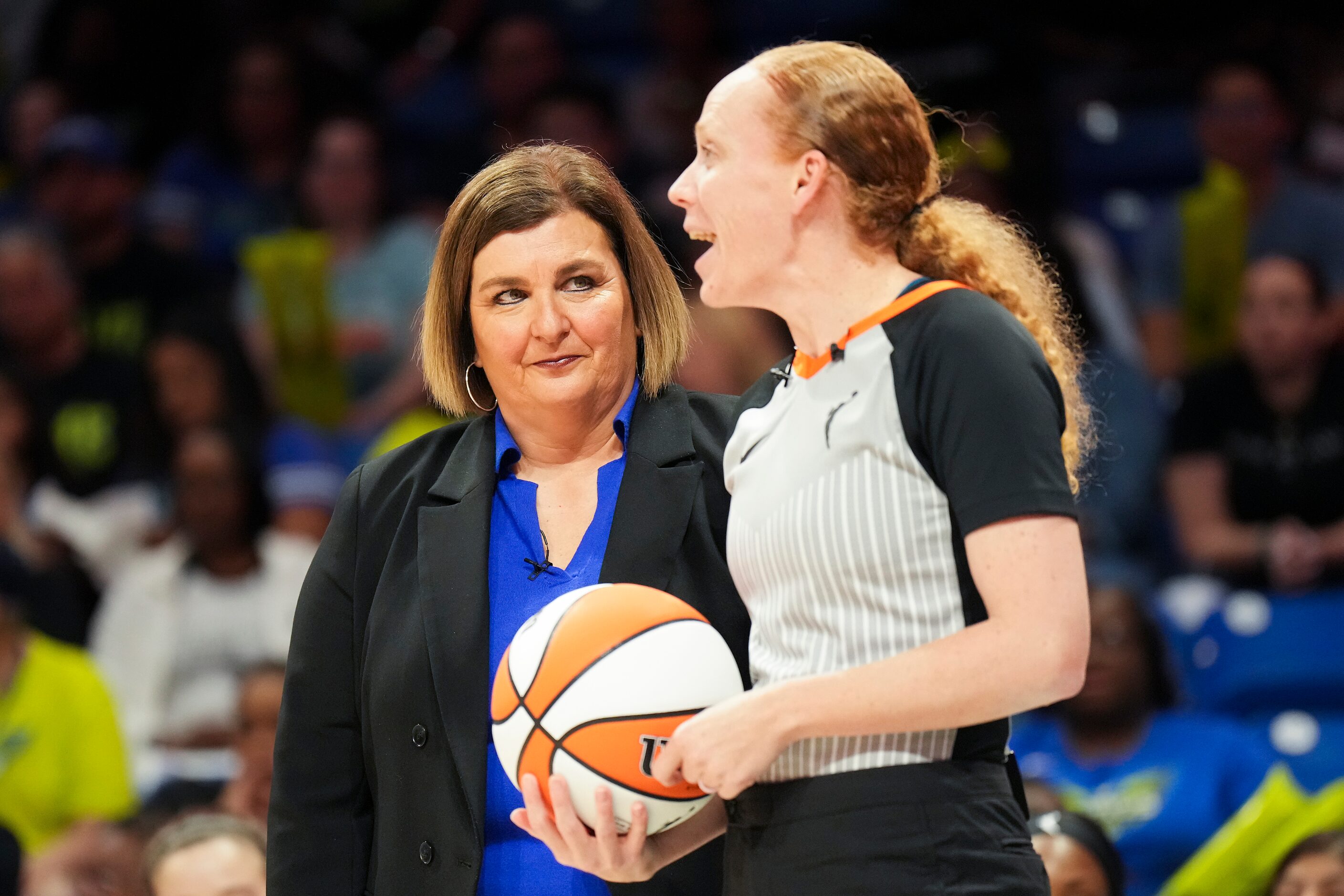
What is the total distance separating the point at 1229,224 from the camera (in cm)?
590

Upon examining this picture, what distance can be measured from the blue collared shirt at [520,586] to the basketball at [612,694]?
261 millimetres

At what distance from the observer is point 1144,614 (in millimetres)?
4672

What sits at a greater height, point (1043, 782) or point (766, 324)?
point (766, 324)

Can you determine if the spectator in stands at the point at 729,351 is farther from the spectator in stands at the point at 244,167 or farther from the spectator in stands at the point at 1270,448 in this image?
the spectator in stands at the point at 244,167

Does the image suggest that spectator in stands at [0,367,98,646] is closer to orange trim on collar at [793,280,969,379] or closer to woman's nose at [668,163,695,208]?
woman's nose at [668,163,695,208]

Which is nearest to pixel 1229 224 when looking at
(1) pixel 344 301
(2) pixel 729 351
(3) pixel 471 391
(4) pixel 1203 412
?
(4) pixel 1203 412

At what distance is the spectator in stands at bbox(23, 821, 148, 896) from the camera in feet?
14.1

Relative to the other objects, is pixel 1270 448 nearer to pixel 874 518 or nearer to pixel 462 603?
pixel 462 603

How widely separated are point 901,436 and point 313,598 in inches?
42.6

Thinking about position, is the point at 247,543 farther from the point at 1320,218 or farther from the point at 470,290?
the point at 1320,218

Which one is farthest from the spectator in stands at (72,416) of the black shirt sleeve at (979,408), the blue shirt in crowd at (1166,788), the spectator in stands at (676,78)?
the black shirt sleeve at (979,408)

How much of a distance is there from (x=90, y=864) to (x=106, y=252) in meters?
3.28

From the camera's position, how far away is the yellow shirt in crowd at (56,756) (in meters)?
4.96

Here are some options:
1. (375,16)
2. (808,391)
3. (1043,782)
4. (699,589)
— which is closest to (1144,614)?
(1043,782)
